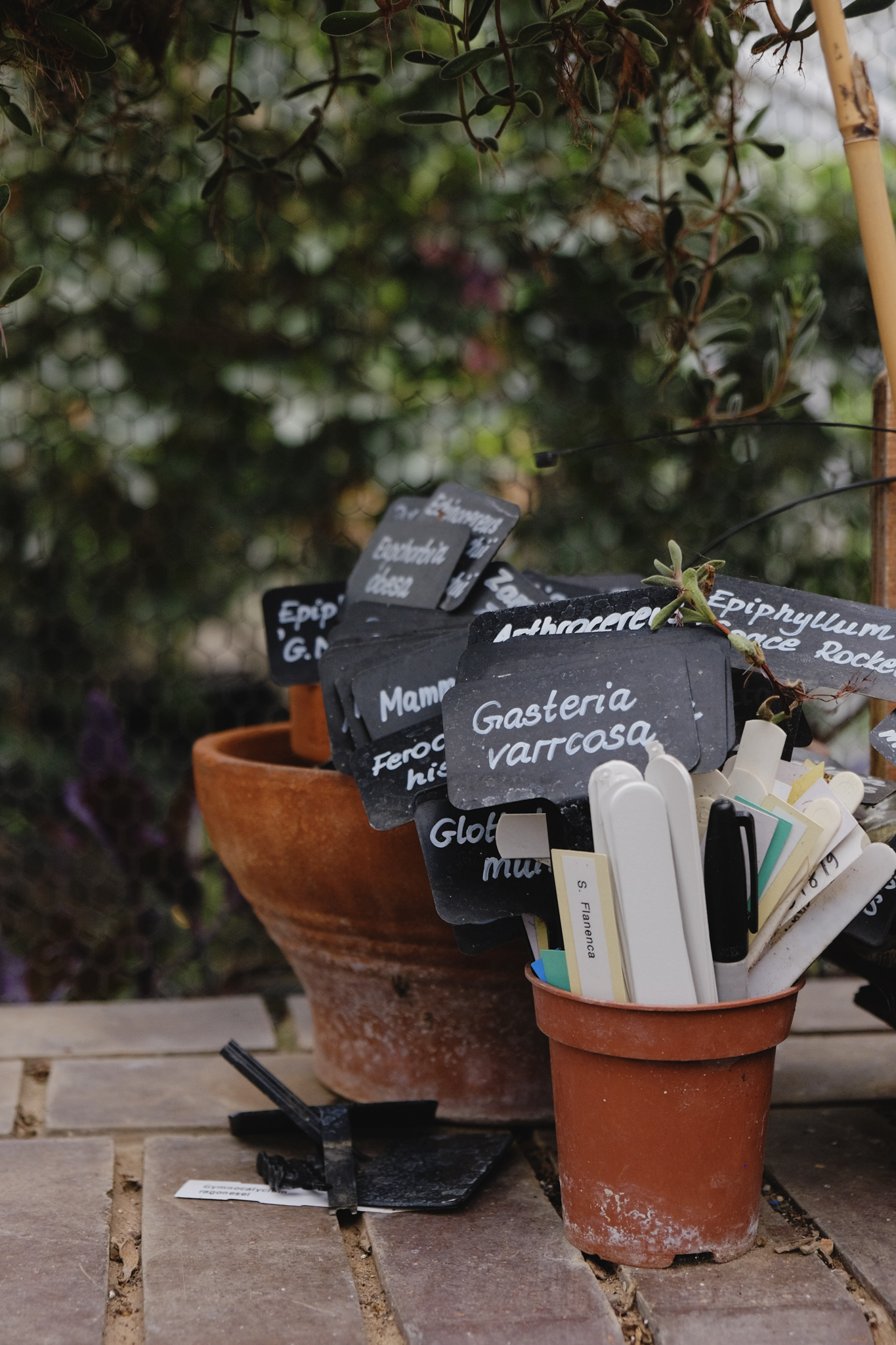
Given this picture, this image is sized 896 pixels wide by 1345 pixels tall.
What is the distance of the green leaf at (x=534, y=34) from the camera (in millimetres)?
1264

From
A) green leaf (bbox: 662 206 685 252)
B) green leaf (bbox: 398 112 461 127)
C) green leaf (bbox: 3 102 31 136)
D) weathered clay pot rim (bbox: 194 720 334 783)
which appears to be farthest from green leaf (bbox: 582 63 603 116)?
weathered clay pot rim (bbox: 194 720 334 783)

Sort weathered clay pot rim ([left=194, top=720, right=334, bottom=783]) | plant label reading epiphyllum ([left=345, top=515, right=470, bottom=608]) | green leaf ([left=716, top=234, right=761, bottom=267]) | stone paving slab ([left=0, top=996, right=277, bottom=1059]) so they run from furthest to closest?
1. stone paving slab ([left=0, top=996, right=277, bottom=1059])
2. green leaf ([left=716, top=234, right=761, bottom=267])
3. plant label reading epiphyllum ([left=345, top=515, right=470, bottom=608])
4. weathered clay pot rim ([left=194, top=720, right=334, bottom=783])

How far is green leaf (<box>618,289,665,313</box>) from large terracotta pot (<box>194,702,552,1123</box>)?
94cm

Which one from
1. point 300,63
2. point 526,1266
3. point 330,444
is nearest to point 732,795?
point 526,1266

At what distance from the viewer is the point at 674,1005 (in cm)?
113

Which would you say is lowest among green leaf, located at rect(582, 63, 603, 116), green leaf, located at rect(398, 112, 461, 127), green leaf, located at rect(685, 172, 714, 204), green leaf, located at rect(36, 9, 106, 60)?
green leaf, located at rect(685, 172, 714, 204)

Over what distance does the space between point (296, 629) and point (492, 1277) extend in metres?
0.92

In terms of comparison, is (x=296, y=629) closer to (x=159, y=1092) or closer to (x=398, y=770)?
(x=398, y=770)

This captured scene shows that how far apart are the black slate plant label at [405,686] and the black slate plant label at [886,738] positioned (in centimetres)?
48

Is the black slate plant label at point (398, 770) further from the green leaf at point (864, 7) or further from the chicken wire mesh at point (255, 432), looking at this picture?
the chicken wire mesh at point (255, 432)

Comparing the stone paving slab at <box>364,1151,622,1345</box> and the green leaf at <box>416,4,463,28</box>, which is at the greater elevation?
the green leaf at <box>416,4,463,28</box>

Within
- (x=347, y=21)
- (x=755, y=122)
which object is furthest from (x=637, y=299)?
(x=347, y=21)

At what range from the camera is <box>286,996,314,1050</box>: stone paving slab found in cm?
196

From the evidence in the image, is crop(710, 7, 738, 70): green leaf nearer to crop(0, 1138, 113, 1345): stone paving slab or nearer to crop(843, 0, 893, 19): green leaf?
crop(843, 0, 893, 19): green leaf
